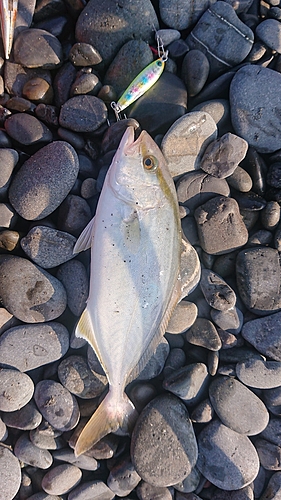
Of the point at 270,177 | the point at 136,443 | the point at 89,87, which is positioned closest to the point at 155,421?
the point at 136,443

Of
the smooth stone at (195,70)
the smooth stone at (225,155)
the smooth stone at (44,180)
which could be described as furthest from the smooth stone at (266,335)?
the smooth stone at (195,70)

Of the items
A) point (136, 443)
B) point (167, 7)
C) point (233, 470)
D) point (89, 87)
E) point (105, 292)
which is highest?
point (167, 7)

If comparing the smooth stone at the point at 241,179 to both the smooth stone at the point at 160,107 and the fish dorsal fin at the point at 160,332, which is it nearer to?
the smooth stone at the point at 160,107

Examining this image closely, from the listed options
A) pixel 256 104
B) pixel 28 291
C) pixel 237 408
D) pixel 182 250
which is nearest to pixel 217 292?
pixel 182 250

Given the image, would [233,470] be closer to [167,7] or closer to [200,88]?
[200,88]

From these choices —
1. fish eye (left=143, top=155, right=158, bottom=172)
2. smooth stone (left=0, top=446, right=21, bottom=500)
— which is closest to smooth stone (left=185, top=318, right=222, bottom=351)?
fish eye (left=143, top=155, right=158, bottom=172)

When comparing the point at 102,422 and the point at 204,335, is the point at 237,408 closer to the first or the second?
the point at 204,335
